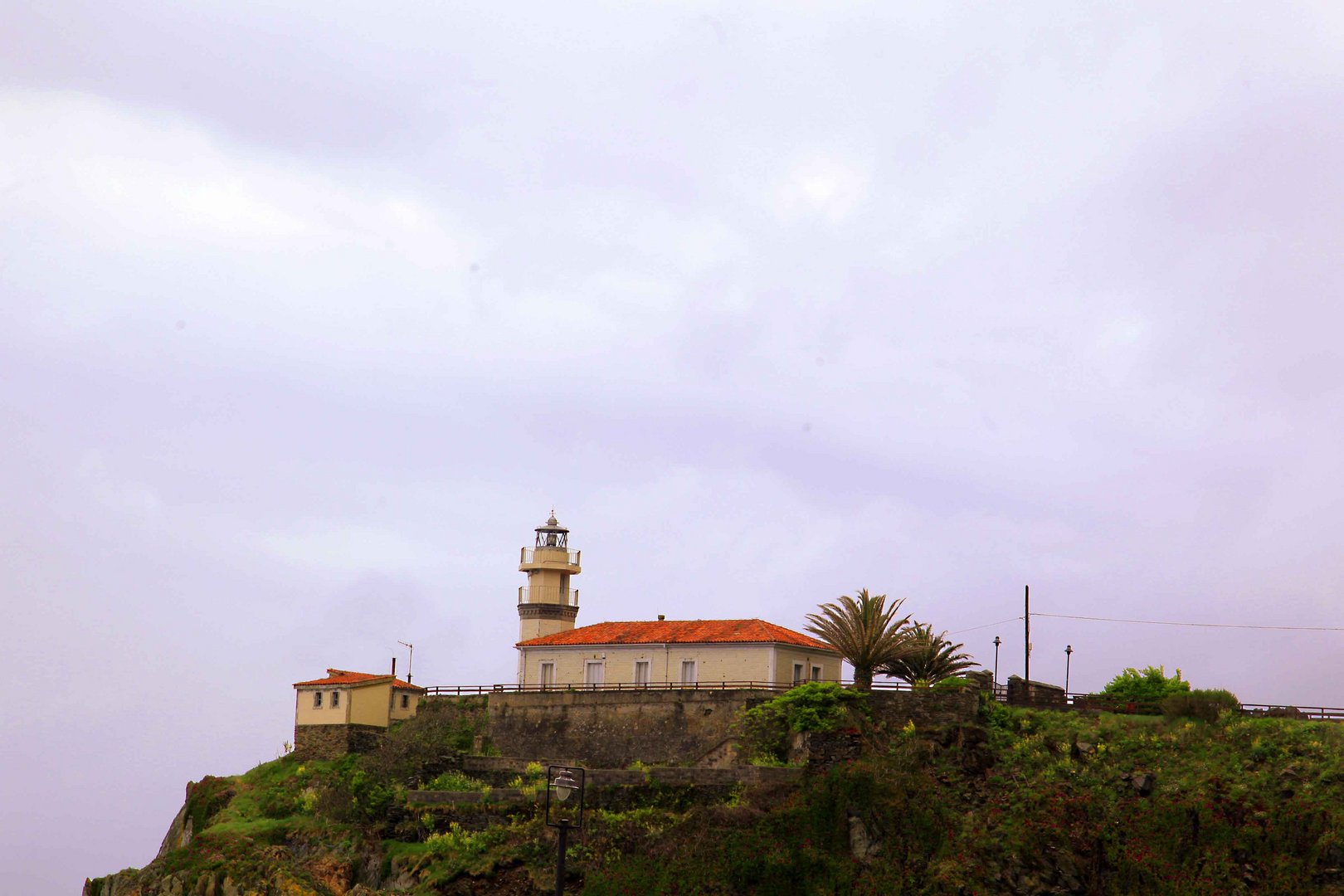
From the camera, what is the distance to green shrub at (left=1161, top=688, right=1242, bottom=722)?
46656mm

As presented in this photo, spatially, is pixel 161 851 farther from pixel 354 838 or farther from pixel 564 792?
pixel 564 792

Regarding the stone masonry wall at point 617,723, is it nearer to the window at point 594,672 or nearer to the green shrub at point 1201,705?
the window at point 594,672

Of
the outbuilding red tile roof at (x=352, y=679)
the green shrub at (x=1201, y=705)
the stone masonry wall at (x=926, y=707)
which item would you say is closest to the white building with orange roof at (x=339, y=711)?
the outbuilding red tile roof at (x=352, y=679)

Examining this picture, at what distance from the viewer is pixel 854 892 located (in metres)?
41.9

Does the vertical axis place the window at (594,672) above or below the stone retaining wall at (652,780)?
above

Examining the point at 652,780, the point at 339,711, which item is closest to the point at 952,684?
the point at 652,780

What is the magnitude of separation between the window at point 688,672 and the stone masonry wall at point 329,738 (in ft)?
43.3

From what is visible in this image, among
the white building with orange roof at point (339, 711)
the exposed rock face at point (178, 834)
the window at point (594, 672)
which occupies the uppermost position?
the window at point (594, 672)

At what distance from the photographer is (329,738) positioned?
200 feet

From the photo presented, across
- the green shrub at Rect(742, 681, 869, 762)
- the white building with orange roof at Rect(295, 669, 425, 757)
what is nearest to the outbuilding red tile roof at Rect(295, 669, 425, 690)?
the white building with orange roof at Rect(295, 669, 425, 757)

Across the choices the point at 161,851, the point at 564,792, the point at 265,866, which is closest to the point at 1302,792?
the point at 564,792

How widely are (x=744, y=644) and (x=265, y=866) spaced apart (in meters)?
20.2

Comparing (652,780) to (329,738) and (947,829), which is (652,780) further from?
(329,738)

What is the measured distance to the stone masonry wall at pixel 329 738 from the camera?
59469mm
